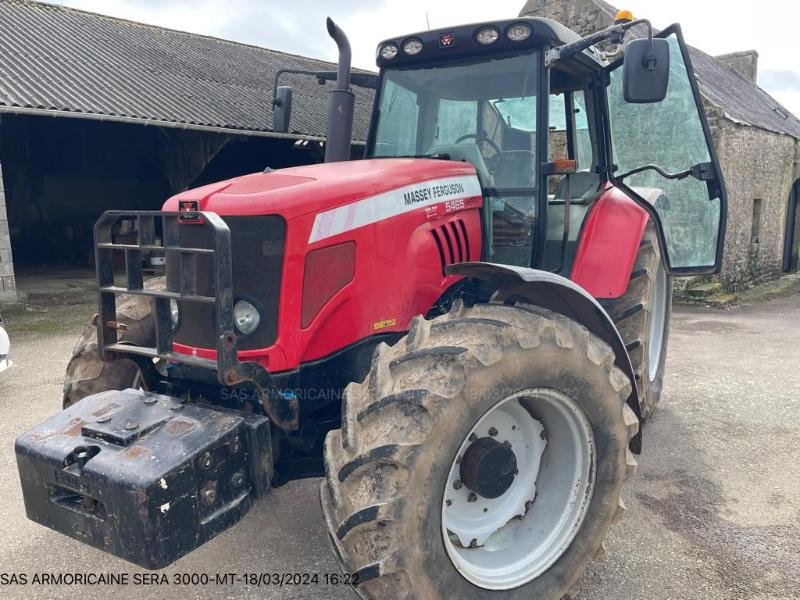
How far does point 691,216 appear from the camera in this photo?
172 inches

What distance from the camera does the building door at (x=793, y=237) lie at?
Result: 14.7 meters

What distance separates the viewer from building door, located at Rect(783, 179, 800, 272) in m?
14.7

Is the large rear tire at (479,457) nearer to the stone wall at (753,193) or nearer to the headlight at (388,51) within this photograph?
the headlight at (388,51)

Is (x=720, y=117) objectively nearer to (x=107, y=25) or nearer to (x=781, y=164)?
(x=781, y=164)

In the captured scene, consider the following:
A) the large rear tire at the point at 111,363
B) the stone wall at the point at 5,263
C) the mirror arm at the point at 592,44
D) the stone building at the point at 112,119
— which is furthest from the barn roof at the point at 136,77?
the mirror arm at the point at 592,44

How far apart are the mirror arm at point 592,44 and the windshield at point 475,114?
0.29ft

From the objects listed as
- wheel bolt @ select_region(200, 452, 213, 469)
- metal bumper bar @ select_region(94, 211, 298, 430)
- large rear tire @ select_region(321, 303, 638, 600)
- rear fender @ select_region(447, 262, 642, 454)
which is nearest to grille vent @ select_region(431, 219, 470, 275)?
rear fender @ select_region(447, 262, 642, 454)

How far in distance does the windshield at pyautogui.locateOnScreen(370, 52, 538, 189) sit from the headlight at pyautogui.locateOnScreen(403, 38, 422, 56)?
0.11 metres

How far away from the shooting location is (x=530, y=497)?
260 centimetres

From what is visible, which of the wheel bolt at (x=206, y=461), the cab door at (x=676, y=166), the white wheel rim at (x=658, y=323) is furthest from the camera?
the white wheel rim at (x=658, y=323)

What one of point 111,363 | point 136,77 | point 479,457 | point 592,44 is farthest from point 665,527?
point 136,77

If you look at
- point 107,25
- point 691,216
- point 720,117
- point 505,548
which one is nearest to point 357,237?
point 505,548

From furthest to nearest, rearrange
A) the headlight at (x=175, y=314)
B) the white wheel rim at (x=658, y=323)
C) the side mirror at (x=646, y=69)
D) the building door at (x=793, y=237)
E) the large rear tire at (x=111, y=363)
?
the building door at (x=793, y=237) < the white wheel rim at (x=658, y=323) < the large rear tire at (x=111, y=363) < the side mirror at (x=646, y=69) < the headlight at (x=175, y=314)

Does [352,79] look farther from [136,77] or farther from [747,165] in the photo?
[747,165]
